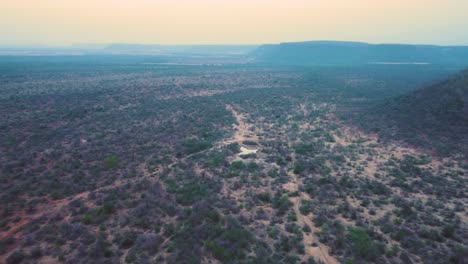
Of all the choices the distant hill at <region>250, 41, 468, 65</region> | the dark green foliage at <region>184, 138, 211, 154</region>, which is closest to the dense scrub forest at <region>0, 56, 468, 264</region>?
the dark green foliage at <region>184, 138, 211, 154</region>

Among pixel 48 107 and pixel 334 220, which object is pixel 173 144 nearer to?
pixel 334 220

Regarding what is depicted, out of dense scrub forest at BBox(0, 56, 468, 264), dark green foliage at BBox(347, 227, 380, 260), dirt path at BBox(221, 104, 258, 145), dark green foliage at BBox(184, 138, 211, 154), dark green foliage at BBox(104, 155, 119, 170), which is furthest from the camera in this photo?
dirt path at BBox(221, 104, 258, 145)

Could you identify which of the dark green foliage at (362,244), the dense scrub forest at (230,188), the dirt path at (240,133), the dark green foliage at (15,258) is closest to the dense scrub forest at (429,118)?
the dense scrub forest at (230,188)

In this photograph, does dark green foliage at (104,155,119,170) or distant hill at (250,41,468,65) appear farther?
distant hill at (250,41,468,65)

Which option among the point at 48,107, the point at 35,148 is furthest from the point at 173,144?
the point at 48,107

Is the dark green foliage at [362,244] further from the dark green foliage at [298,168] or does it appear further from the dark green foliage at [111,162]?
the dark green foliage at [111,162]

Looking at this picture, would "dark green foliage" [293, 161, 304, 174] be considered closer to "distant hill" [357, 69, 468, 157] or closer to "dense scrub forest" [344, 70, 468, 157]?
"dense scrub forest" [344, 70, 468, 157]
